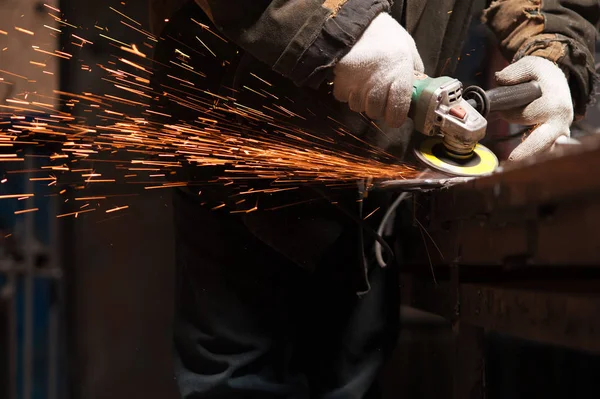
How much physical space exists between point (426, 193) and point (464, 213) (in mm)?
172

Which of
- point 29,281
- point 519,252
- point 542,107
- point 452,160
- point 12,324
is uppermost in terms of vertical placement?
point 542,107

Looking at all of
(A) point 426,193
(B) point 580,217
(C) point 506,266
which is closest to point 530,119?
(A) point 426,193

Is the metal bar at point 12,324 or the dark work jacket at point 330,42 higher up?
the dark work jacket at point 330,42

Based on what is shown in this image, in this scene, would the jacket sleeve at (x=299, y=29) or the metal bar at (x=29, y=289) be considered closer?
the jacket sleeve at (x=299, y=29)

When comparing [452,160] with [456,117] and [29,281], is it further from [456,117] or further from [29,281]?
[29,281]

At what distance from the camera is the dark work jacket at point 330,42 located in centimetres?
85

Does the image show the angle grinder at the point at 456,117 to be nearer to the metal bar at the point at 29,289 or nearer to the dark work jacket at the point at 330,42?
the dark work jacket at the point at 330,42

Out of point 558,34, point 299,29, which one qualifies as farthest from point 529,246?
point 558,34

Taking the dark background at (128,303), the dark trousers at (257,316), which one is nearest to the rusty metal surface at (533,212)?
the dark trousers at (257,316)

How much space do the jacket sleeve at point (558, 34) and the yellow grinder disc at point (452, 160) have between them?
365 millimetres

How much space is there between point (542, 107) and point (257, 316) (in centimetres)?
69

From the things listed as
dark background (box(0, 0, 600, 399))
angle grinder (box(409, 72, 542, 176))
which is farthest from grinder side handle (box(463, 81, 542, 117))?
dark background (box(0, 0, 600, 399))

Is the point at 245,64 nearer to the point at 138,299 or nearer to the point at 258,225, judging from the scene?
the point at 258,225

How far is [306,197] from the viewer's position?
3.34 ft
